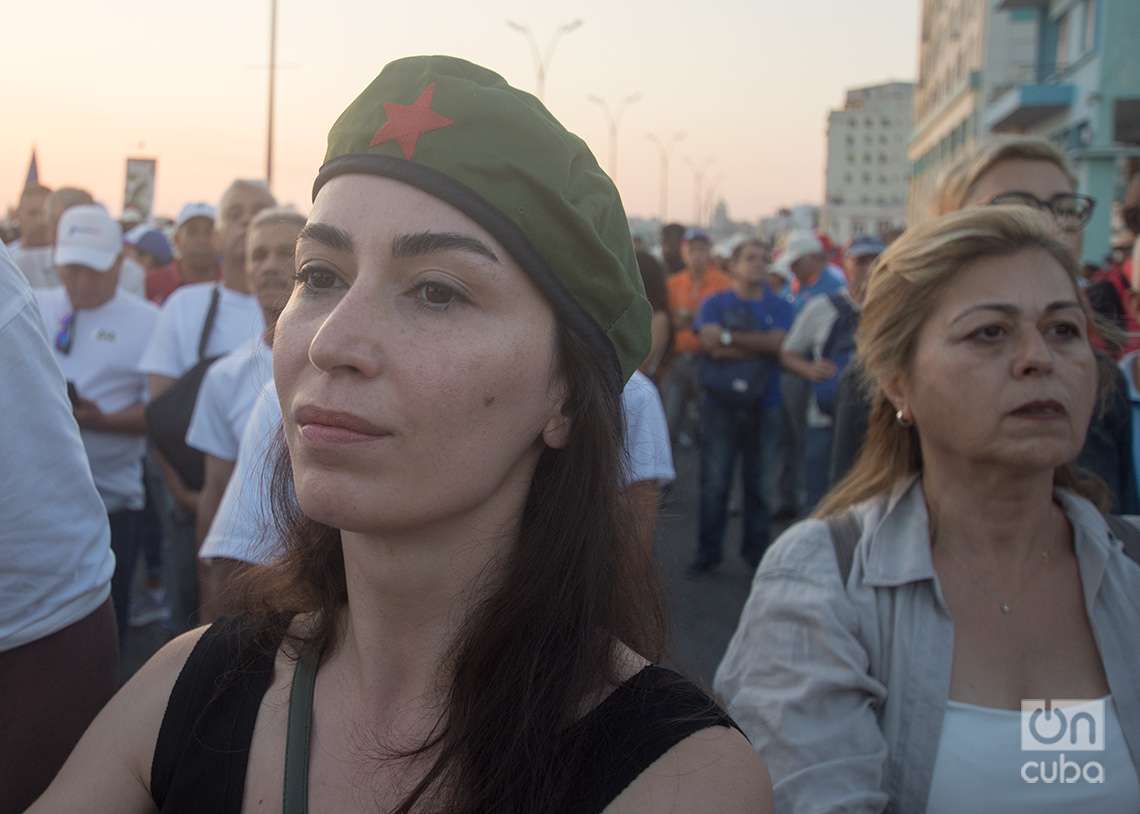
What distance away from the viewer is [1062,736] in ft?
7.57

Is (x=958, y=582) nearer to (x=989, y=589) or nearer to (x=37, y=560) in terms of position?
(x=989, y=589)

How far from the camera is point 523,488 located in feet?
5.59

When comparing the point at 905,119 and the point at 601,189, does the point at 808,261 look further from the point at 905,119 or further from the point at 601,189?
the point at 905,119

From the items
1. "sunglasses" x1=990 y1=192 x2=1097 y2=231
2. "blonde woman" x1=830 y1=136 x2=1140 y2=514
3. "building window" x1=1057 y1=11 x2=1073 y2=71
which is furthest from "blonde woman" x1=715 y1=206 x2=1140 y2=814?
"building window" x1=1057 y1=11 x2=1073 y2=71

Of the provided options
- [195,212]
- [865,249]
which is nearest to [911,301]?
[865,249]

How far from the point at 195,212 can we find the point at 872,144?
425ft

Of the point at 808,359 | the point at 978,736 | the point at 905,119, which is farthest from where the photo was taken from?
the point at 905,119

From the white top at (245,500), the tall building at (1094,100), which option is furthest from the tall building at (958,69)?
the white top at (245,500)

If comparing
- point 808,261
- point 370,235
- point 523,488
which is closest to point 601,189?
point 370,235

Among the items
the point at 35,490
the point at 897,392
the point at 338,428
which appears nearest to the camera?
the point at 338,428

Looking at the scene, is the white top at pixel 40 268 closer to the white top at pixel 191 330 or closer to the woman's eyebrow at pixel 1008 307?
the white top at pixel 191 330

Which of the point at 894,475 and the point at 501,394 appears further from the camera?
the point at 894,475

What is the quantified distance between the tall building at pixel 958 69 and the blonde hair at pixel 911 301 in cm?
2960

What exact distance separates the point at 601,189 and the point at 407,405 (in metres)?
0.44
